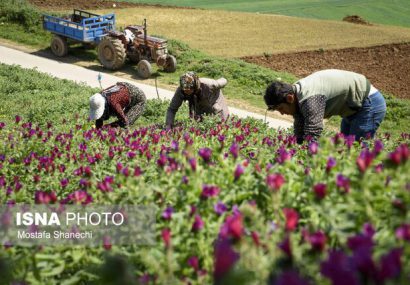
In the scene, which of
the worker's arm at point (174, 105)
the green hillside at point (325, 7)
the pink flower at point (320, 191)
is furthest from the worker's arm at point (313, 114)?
the green hillside at point (325, 7)

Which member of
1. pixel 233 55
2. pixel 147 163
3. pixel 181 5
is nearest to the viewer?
pixel 147 163

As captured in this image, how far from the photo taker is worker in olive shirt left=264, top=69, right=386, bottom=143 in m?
4.80

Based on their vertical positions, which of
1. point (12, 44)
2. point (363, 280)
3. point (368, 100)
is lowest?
point (12, 44)

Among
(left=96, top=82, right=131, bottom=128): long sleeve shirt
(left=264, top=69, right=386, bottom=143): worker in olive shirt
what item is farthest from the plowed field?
(left=264, top=69, right=386, bottom=143): worker in olive shirt

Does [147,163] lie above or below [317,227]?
below

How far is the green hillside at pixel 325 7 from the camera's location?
25.1 m

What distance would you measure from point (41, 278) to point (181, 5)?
24.7m

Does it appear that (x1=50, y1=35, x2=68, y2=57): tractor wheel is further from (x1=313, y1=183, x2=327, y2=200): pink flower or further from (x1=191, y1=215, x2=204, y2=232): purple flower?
(x1=313, y1=183, x2=327, y2=200): pink flower

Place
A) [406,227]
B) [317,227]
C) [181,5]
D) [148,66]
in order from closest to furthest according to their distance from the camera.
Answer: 1. [406,227]
2. [317,227]
3. [148,66]
4. [181,5]

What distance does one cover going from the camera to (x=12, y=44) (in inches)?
690

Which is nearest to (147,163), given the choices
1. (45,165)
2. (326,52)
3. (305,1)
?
(45,165)

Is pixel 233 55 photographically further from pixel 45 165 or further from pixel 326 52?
pixel 45 165

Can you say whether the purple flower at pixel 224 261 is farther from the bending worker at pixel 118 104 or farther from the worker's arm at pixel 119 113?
the worker's arm at pixel 119 113

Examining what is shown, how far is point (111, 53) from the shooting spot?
14.8 m
